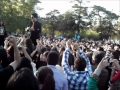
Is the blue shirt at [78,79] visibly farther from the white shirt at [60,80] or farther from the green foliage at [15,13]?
the green foliage at [15,13]

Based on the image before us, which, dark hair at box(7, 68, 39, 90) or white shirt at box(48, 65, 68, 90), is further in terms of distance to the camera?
white shirt at box(48, 65, 68, 90)

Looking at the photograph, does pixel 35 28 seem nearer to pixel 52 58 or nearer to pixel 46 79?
pixel 52 58

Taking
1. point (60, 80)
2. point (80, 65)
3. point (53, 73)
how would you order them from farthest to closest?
point (80, 65), point (60, 80), point (53, 73)

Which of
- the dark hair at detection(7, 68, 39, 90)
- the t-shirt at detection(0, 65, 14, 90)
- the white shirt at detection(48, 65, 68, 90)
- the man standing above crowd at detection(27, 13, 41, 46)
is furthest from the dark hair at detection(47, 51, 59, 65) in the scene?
the man standing above crowd at detection(27, 13, 41, 46)

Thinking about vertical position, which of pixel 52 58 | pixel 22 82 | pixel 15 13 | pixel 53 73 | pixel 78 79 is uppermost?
pixel 22 82

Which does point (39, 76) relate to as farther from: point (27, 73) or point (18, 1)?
point (18, 1)

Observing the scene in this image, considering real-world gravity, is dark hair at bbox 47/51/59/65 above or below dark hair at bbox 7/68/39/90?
below

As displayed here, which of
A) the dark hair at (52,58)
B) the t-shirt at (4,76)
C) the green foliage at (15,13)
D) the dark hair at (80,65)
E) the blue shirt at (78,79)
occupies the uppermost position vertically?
the t-shirt at (4,76)

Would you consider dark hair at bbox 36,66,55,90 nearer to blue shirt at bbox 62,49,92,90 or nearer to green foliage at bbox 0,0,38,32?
blue shirt at bbox 62,49,92,90

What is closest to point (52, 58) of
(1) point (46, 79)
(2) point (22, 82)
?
(1) point (46, 79)

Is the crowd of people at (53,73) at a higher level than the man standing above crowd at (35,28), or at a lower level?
higher

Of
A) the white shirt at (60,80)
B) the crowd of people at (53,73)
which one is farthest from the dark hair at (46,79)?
the white shirt at (60,80)

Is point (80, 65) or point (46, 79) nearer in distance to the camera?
point (46, 79)

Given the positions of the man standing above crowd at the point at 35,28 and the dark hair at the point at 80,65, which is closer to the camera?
the dark hair at the point at 80,65
